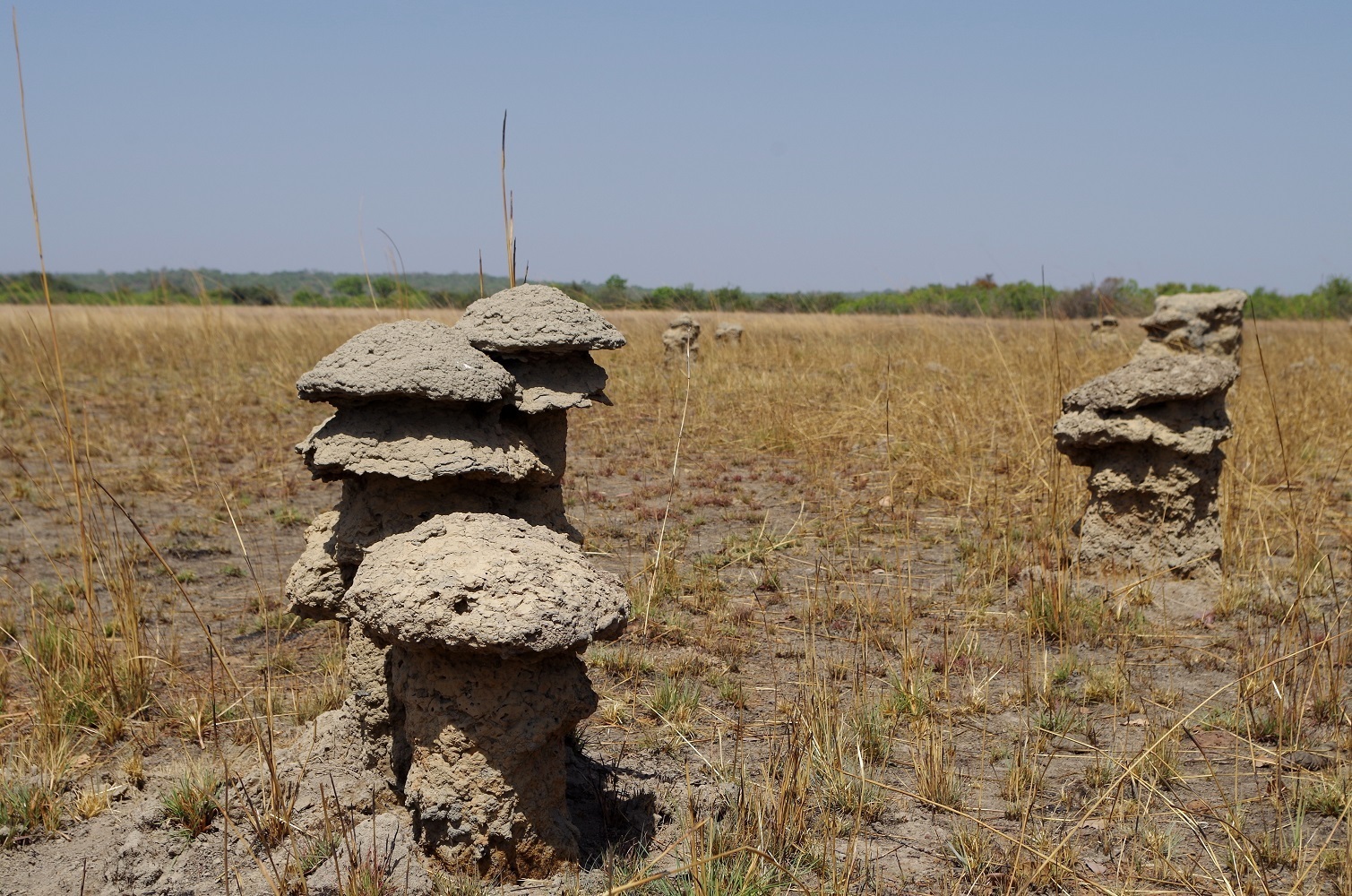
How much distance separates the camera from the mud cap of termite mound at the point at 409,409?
296 centimetres

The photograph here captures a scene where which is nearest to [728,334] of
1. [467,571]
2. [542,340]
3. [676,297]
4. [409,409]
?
[676,297]

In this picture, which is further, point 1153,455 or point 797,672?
point 1153,455

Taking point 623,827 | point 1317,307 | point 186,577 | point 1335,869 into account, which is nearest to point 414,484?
point 623,827

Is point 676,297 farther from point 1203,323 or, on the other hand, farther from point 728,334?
point 1203,323

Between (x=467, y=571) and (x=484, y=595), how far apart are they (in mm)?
99

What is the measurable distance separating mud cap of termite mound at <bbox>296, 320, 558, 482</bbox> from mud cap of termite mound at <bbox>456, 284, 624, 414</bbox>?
0.25 metres

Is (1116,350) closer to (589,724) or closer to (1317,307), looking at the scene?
(589,724)

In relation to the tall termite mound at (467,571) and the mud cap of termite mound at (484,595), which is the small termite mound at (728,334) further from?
the mud cap of termite mound at (484,595)

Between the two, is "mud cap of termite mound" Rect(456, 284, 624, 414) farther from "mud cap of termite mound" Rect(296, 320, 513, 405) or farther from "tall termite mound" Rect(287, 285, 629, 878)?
"mud cap of termite mound" Rect(296, 320, 513, 405)

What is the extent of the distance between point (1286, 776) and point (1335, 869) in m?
0.60

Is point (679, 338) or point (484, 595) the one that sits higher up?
point (484, 595)

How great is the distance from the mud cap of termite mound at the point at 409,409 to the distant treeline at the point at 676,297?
1161mm

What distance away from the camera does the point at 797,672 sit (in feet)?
13.8

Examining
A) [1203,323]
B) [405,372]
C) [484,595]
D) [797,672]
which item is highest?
[405,372]
